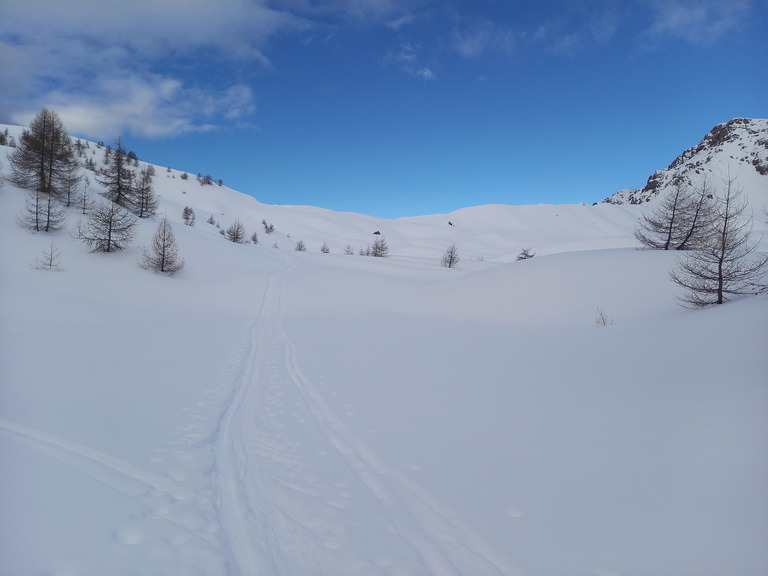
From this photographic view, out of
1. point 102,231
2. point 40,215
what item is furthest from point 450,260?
point 40,215

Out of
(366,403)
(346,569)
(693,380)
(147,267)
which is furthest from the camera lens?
(147,267)

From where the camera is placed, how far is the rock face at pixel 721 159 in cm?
12638

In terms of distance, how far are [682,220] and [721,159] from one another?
594 ft

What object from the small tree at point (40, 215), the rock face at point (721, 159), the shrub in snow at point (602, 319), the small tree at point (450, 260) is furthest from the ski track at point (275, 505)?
the rock face at point (721, 159)

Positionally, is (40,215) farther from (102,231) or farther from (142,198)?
(142,198)

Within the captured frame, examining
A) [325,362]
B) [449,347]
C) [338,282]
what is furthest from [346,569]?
[338,282]

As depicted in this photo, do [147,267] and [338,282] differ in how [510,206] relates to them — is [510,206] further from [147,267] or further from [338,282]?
[147,267]

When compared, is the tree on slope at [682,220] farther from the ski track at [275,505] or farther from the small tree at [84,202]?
the small tree at [84,202]

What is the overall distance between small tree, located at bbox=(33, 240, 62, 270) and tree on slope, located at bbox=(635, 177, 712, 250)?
3351cm

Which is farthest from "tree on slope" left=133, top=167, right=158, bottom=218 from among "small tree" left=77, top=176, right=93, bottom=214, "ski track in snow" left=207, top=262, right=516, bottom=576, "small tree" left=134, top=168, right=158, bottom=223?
"ski track in snow" left=207, top=262, right=516, bottom=576

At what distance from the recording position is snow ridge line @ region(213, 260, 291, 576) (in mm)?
2527

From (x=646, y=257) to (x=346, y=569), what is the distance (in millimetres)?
21777

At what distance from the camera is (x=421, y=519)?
3051 millimetres

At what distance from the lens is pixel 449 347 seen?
1062cm
